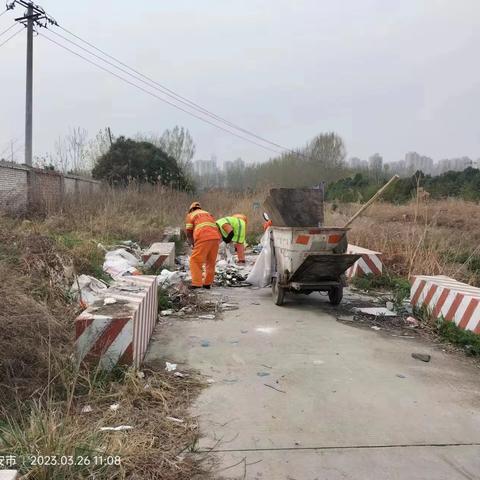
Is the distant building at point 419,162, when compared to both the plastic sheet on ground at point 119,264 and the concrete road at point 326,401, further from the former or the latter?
the concrete road at point 326,401

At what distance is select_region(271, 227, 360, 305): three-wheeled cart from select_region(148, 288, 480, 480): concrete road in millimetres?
944

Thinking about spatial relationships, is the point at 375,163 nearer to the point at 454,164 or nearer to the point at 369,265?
the point at 454,164

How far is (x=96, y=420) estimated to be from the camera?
3541mm

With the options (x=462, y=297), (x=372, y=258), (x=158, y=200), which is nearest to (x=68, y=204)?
(x=158, y=200)

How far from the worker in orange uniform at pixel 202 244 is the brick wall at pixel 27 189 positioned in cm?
633

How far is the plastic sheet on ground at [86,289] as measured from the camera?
6199mm

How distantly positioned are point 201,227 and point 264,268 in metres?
1.35

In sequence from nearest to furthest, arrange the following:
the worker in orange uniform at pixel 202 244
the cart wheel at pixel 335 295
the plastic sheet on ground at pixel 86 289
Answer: the plastic sheet on ground at pixel 86 289 → the cart wheel at pixel 335 295 → the worker in orange uniform at pixel 202 244

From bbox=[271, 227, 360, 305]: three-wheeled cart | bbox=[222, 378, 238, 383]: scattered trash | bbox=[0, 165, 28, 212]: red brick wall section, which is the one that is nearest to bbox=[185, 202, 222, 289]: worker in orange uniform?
bbox=[271, 227, 360, 305]: three-wheeled cart

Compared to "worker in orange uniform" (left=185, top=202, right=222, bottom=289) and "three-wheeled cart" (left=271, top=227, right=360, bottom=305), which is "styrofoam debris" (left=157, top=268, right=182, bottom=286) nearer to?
"worker in orange uniform" (left=185, top=202, right=222, bottom=289)

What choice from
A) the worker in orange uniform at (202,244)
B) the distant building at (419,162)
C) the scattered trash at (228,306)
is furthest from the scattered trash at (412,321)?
the distant building at (419,162)

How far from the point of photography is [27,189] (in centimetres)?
1544

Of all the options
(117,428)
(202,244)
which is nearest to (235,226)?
(202,244)

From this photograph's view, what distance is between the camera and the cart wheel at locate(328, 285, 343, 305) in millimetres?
7686
